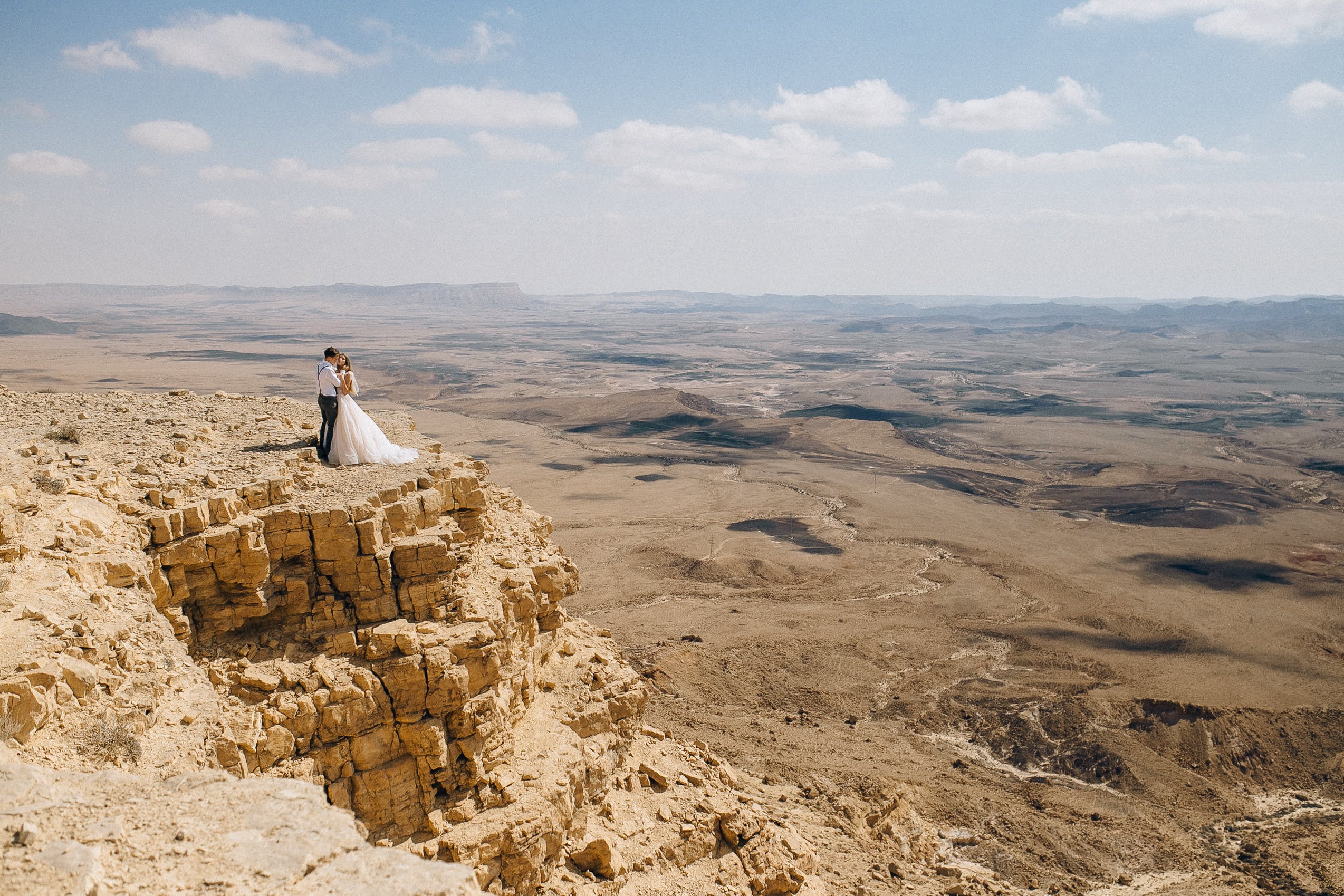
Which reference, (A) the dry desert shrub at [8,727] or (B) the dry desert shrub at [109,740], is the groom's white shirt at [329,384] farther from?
(A) the dry desert shrub at [8,727]

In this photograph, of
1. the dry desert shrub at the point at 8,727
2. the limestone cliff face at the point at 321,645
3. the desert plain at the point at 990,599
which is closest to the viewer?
the dry desert shrub at the point at 8,727

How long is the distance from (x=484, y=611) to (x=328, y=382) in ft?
12.8

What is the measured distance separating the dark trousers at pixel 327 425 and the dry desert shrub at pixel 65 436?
2.58m

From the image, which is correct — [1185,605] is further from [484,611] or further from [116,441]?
[116,441]

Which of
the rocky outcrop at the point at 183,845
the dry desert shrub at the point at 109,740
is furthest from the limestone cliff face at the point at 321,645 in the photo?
the rocky outcrop at the point at 183,845

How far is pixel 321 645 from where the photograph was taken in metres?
8.02

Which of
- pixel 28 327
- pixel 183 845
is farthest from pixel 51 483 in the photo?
pixel 28 327

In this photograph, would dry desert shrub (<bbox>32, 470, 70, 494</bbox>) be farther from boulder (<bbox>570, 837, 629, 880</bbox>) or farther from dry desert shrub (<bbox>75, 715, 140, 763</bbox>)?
boulder (<bbox>570, 837, 629, 880</bbox>)

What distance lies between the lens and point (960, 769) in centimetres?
1914

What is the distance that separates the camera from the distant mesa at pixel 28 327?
138 m

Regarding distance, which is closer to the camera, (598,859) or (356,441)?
(598,859)

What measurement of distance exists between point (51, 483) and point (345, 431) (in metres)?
3.25

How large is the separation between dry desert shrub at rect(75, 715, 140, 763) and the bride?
4836 millimetres

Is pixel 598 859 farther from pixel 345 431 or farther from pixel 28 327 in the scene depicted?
pixel 28 327
